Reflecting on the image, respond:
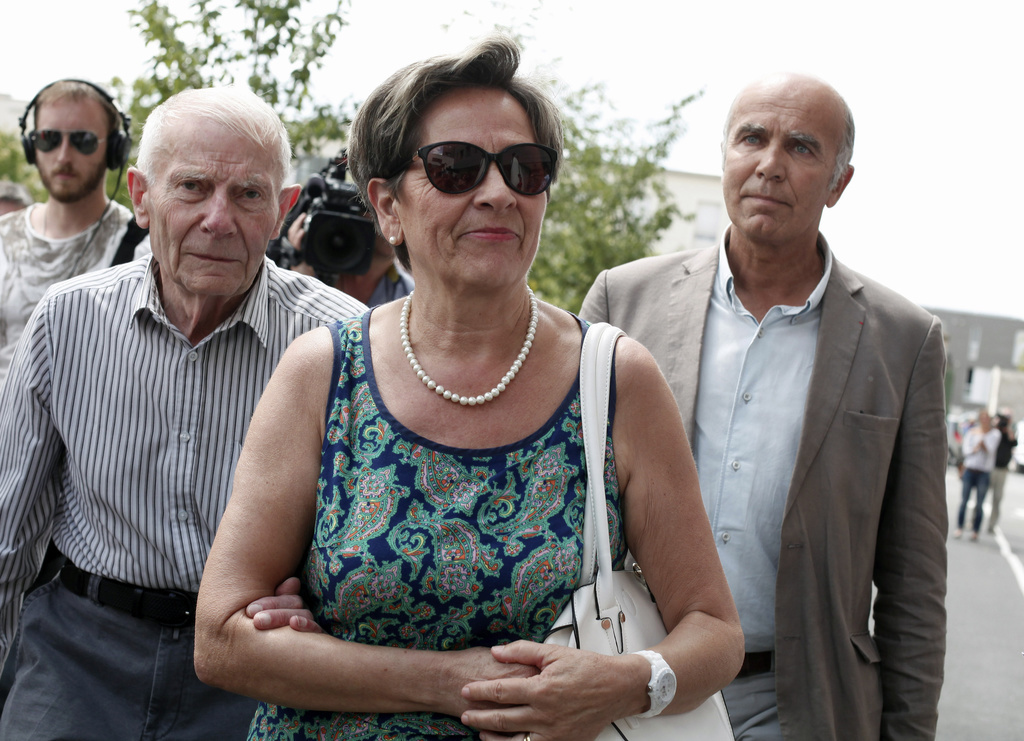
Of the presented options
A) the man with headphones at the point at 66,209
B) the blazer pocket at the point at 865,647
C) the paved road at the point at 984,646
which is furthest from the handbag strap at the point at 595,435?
the paved road at the point at 984,646

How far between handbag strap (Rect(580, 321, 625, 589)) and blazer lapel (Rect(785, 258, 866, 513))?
1063 millimetres

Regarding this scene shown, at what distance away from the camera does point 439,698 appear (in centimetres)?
183

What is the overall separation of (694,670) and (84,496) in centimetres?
167

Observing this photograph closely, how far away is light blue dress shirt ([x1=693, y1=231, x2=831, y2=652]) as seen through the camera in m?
2.92

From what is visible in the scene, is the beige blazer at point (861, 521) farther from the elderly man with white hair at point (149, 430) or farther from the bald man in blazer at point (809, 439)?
the elderly man with white hair at point (149, 430)

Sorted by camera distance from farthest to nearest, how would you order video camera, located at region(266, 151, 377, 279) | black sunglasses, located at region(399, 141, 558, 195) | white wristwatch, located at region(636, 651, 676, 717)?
video camera, located at region(266, 151, 377, 279), black sunglasses, located at region(399, 141, 558, 195), white wristwatch, located at region(636, 651, 676, 717)

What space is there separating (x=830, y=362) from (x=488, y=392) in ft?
4.57

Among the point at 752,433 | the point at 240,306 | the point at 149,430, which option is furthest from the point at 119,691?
the point at 752,433

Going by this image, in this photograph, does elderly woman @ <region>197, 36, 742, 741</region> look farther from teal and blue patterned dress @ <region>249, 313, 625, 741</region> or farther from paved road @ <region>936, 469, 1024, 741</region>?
paved road @ <region>936, 469, 1024, 741</region>

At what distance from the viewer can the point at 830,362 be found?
2.99 metres

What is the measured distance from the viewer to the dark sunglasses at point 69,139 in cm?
430

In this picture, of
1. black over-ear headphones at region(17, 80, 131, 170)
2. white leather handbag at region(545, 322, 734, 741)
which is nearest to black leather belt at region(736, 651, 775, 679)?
white leather handbag at region(545, 322, 734, 741)

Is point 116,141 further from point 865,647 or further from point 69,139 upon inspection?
point 865,647

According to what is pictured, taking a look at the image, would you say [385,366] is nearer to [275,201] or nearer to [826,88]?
[275,201]
